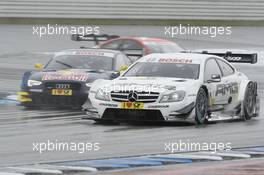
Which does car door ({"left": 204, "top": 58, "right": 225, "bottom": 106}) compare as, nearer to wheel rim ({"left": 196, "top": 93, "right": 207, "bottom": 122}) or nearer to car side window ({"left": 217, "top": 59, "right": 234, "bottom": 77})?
car side window ({"left": 217, "top": 59, "right": 234, "bottom": 77})

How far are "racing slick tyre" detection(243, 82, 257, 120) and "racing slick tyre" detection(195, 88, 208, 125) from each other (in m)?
1.34

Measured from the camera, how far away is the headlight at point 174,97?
14891mm

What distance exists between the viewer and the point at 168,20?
45.5 meters

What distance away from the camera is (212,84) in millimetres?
15992

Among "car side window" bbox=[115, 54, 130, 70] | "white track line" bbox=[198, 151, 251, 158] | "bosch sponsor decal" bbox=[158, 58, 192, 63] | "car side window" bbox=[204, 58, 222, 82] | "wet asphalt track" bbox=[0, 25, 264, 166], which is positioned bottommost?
"wet asphalt track" bbox=[0, 25, 264, 166]

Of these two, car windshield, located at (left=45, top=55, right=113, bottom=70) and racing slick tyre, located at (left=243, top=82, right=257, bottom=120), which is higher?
car windshield, located at (left=45, top=55, right=113, bottom=70)

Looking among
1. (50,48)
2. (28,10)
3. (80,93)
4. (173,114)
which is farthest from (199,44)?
(173,114)

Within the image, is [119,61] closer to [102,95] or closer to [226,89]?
[226,89]

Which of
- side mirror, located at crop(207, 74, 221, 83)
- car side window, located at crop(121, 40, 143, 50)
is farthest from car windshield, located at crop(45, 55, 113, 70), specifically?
car side window, located at crop(121, 40, 143, 50)

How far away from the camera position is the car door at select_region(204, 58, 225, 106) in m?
15.9

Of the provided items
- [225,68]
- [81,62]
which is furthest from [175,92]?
[81,62]

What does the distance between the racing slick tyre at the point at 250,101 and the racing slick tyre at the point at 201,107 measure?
4.40 ft

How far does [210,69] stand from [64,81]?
9.47ft

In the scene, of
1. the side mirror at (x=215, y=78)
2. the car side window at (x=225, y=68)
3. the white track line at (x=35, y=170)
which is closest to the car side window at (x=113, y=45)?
the car side window at (x=225, y=68)
